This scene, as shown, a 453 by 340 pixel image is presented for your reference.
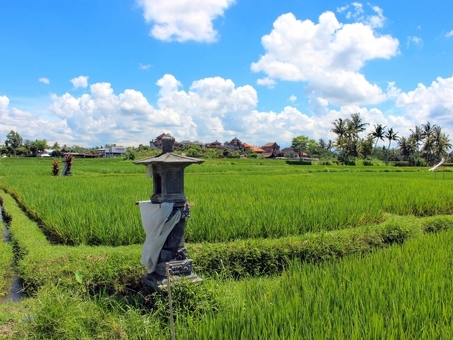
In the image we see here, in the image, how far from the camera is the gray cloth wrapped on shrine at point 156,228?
4.08 m

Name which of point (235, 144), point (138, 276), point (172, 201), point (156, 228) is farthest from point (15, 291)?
point (235, 144)

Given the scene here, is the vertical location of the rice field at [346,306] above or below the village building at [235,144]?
below

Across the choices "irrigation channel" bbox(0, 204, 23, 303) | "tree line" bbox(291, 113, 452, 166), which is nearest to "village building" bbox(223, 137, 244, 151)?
"tree line" bbox(291, 113, 452, 166)

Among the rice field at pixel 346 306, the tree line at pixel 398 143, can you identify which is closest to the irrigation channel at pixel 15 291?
the rice field at pixel 346 306

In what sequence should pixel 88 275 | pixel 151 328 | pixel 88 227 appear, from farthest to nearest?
pixel 88 227
pixel 88 275
pixel 151 328

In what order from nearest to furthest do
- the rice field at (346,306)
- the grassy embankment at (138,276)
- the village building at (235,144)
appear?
the rice field at (346,306) < the grassy embankment at (138,276) < the village building at (235,144)

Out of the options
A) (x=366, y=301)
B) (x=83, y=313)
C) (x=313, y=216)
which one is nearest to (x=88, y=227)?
(x=83, y=313)

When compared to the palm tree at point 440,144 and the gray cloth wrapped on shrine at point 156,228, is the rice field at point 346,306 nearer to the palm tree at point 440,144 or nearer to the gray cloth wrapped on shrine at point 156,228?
the gray cloth wrapped on shrine at point 156,228

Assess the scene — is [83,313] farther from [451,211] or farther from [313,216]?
[451,211]

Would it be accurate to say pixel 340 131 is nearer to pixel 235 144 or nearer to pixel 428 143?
pixel 428 143

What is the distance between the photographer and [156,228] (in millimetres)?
4133

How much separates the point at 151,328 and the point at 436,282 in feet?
8.63

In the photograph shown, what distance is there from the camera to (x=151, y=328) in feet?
10.7

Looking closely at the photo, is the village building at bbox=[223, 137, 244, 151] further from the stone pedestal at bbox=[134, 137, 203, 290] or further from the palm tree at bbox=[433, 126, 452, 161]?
the stone pedestal at bbox=[134, 137, 203, 290]
